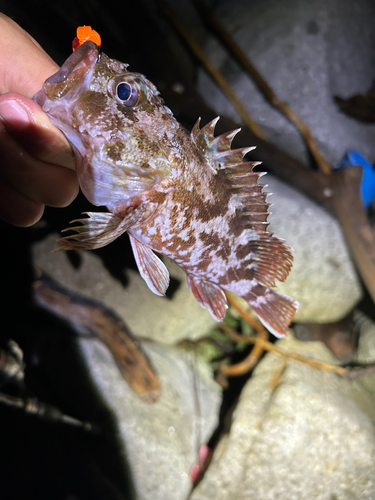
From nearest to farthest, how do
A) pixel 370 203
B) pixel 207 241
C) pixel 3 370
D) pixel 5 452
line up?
pixel 207 241 < pixel 3 370 < pixel 5 452 < pixel 370 203

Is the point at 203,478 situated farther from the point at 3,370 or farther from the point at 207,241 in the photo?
the point at 207,241

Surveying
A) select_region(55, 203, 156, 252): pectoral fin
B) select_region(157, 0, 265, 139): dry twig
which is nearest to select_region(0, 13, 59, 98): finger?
select_region(55, 203, 156, 252): pectoral fin

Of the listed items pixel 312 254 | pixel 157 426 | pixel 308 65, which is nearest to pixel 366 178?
pixel 312 254

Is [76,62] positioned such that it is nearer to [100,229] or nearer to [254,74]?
[100,229]

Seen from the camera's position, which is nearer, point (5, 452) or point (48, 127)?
point (48, 127)

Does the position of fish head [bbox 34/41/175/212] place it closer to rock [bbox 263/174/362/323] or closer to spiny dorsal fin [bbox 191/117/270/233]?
spiny dorsal fin [bbox 191/117/270/233]

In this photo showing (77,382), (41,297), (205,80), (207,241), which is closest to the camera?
(207,241)

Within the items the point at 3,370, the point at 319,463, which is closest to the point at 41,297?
the point at 3,370
